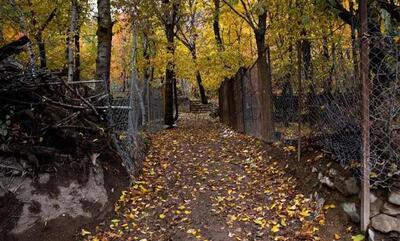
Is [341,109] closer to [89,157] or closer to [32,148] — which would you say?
[89,157]

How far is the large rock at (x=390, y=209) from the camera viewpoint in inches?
158

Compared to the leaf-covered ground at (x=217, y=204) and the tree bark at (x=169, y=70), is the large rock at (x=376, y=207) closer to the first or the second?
the leaf-covered ground at (x=217, y=204)

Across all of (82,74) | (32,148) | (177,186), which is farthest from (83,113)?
(82,74)

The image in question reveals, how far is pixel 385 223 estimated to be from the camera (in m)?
4.02

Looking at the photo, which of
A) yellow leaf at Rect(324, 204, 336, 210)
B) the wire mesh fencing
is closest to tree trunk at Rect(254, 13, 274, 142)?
the wire mesh fencing

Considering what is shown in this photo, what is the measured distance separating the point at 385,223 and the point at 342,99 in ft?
5.39

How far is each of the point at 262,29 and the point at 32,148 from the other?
6.13 meters

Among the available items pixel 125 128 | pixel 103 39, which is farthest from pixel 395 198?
pixel 103 39

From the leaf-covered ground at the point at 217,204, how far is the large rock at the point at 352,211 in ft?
0.93

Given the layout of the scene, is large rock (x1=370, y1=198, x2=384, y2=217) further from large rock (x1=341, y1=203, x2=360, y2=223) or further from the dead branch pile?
the dead branch pile

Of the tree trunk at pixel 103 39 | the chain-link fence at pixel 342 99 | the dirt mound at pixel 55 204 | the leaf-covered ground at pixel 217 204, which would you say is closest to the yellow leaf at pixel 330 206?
the leaf-covered ground at pixel 217 204

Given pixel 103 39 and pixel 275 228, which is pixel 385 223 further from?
pixel 103 39

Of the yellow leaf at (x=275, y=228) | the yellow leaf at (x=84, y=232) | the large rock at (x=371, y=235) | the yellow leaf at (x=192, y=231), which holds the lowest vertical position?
the yellow leaf at (x=192, y=231)

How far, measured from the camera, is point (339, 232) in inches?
172
